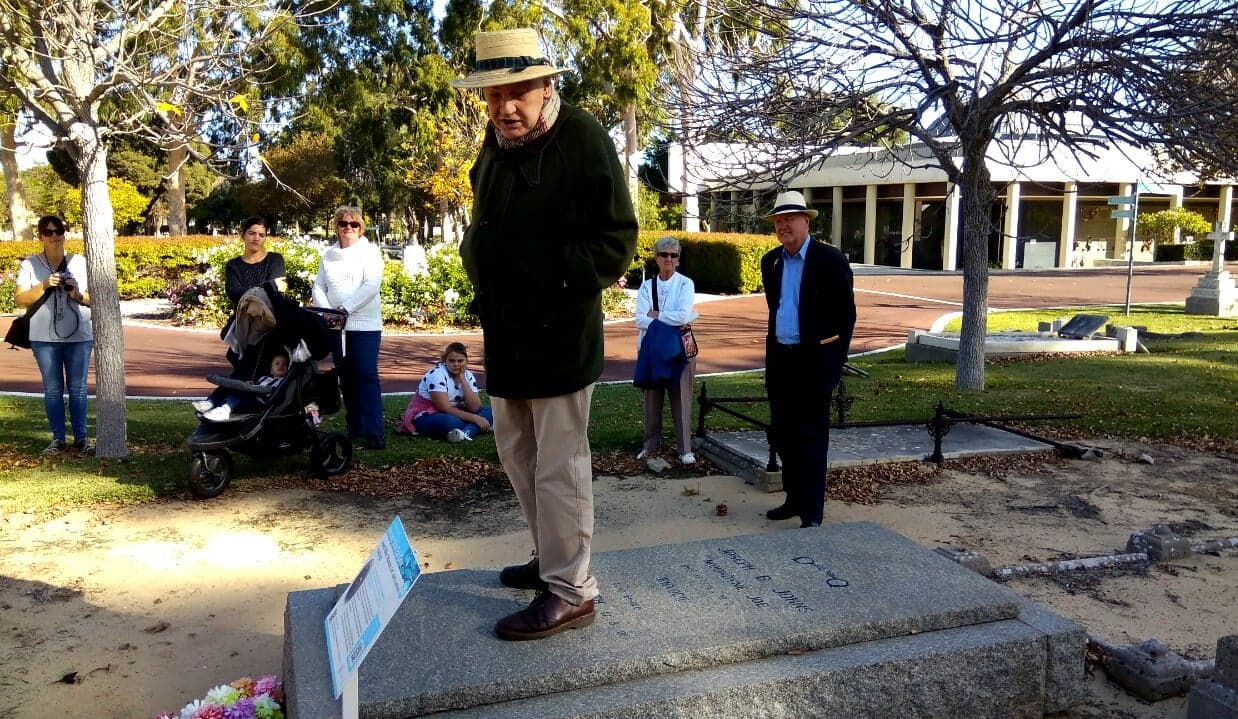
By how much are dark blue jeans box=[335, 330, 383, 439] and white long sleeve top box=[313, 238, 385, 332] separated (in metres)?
0.11

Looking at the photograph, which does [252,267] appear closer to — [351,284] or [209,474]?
[351,284]

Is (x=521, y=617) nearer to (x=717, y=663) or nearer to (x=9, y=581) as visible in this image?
(x=717, y=663)

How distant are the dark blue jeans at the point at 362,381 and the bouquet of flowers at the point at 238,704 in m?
4.13

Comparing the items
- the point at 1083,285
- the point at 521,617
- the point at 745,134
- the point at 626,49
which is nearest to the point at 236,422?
the point at 521,617

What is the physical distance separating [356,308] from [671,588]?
14.5 ft

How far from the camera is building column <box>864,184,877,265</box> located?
4078 cm

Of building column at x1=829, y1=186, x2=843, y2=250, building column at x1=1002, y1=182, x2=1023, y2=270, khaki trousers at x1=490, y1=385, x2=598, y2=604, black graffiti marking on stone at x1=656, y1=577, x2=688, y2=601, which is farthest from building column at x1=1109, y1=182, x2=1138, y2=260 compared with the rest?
khaki trousers at x1=490, y1=385, x2=598, y2=604

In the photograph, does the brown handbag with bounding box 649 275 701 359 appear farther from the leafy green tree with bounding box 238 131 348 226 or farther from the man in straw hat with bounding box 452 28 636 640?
the leafy green tree with bounding box 238 131 348 226

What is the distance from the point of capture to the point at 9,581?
4.90 meters

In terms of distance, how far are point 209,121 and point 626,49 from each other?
17.5 m

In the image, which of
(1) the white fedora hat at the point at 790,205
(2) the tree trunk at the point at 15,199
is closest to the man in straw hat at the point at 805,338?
(1) the white fedora hat at the point at 790,205

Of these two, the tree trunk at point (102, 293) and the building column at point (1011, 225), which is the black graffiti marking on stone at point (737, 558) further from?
the building column at point (1011, 225)

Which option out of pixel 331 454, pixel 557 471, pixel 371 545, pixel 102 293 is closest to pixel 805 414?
pixel 557 471

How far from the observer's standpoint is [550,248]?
330 centimetres
